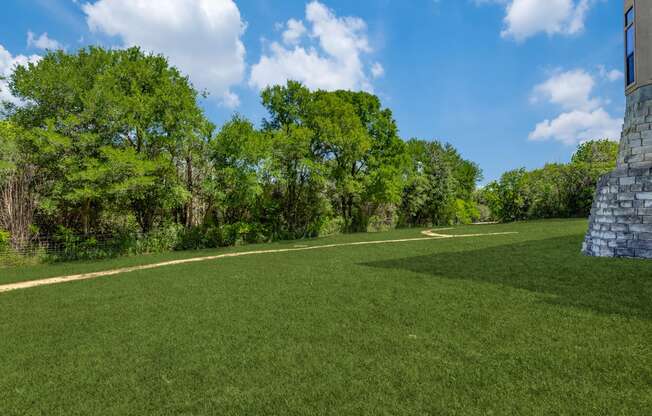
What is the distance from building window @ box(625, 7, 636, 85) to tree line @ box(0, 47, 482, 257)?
17198 mm

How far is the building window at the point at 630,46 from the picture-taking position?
10562mm

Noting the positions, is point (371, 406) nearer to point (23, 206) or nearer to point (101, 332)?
point (101, 332)

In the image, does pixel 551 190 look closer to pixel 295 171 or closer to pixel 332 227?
pixel 332 227

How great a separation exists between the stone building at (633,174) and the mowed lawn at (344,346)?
1520mm

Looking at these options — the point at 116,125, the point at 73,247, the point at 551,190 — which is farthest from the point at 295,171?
the point at 551,190

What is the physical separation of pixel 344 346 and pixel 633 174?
10.9m

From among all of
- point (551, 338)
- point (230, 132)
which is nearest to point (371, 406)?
point (551, 338)

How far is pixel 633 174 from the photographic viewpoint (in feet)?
33.2

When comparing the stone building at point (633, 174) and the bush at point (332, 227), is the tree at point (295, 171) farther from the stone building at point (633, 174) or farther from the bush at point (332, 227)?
the stone building at point (633, 174)

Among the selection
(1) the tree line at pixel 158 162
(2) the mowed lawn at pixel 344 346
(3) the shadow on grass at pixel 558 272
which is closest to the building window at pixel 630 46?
(3) the shadow on grass at pixel 558 272

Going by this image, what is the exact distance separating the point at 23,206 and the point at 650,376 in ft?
72.5

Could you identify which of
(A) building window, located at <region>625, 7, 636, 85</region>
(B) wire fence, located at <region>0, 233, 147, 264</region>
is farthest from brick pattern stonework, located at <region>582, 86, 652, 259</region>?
(B) wire fence, located at <region>0, 233, 147, 264</region>

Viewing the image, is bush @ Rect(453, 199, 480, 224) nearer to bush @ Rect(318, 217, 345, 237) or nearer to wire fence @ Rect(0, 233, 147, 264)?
bush @ Rect(318, 217, 345, 237)

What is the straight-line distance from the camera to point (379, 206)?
35.0 meters
